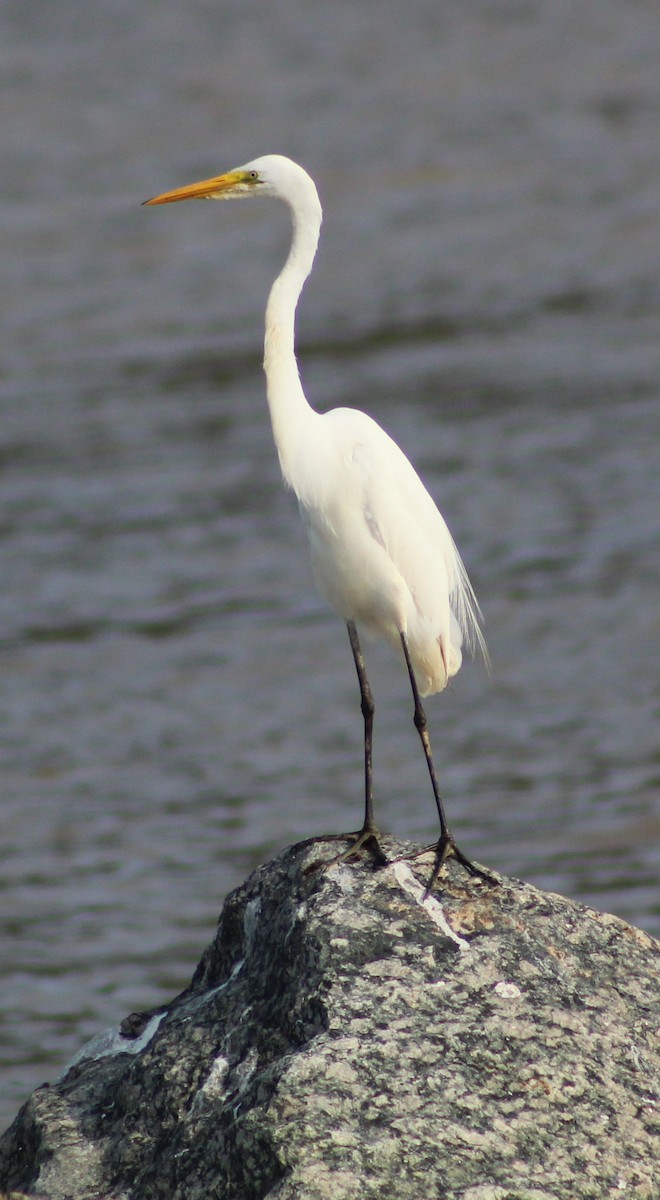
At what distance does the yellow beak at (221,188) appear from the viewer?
16.6ft

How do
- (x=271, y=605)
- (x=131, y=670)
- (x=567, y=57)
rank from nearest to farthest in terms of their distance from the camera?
(x=131, y=670) → (x=271, y=605) → (x=567, y=57)

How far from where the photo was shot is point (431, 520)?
5.19 metres

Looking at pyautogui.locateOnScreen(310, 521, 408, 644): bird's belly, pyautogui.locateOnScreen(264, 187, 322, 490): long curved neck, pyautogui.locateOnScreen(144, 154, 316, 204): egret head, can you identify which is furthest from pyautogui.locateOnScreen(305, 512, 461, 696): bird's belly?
pyautogui.locateOnScreen(144, 154, 316, 204): egret head

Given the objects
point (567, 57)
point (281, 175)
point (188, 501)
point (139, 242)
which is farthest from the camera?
point (567, 57)

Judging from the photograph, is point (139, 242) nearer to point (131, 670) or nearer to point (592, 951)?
point (131, 670)

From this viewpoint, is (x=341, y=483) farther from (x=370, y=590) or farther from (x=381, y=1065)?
(x=381, y=1065)

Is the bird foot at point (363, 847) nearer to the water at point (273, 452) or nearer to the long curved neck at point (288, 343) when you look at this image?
the long curved neck at point (288, 343)

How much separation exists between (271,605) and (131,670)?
3.99ft

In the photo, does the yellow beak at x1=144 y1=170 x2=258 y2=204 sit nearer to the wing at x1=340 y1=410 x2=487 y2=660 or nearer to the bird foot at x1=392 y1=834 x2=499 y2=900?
the wing at x1=340 y1=410 x2=487 y2=660

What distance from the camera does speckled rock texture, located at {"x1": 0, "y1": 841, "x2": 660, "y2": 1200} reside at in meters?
3.73

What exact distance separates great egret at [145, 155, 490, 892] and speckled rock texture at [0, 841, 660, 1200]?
73 cm

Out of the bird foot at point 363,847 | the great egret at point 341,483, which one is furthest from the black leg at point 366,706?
the bird foot at point 363,847

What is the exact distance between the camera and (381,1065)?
3859mm

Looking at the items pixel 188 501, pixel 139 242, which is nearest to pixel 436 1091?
pixel 188 501
